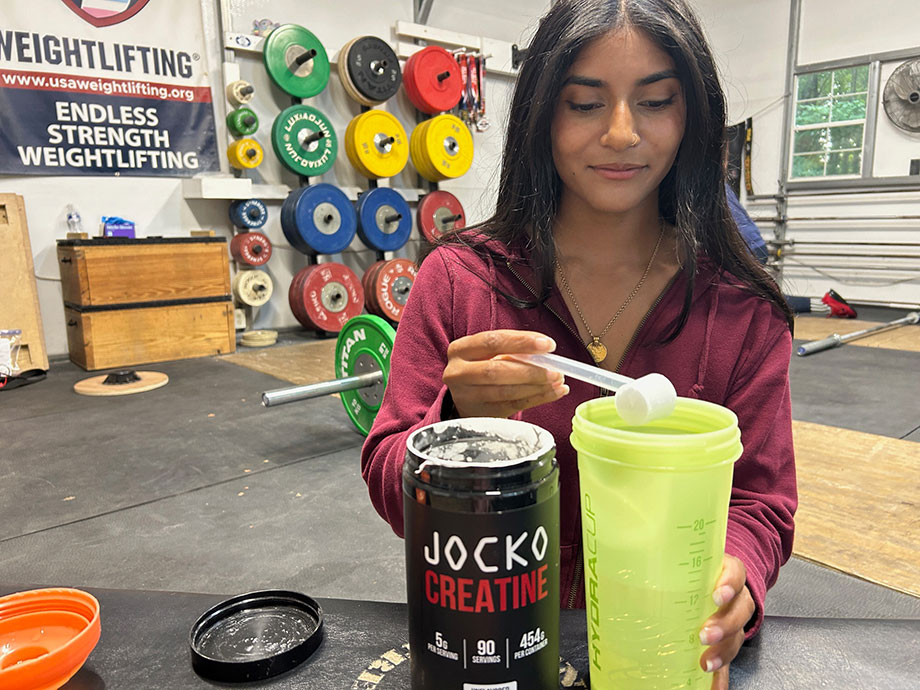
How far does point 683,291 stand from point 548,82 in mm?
316

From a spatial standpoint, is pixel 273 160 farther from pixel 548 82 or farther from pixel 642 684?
pixel 642 684

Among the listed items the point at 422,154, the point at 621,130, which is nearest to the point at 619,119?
the point at 621,130

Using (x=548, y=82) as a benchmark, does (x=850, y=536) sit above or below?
below

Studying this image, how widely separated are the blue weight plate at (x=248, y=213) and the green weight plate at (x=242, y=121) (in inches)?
17.3

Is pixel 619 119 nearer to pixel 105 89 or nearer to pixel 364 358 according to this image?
pixel 364 358

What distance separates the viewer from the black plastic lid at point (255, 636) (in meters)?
0.52

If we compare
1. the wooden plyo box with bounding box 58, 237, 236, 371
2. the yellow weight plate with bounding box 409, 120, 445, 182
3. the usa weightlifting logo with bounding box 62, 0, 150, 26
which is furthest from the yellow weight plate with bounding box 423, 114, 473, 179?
the usa weightlifting logo with bounding box 62, 0, 150, 26

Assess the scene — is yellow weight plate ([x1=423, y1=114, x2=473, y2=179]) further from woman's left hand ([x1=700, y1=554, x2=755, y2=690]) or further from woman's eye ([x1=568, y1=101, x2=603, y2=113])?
woman's left hand ([x1=700, y1=554, x2=755, y2=690])

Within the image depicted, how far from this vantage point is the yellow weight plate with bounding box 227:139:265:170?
415 cm

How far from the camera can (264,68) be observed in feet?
14.6

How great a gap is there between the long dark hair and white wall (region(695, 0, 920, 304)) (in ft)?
15.7

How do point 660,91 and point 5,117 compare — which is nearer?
point 660,91

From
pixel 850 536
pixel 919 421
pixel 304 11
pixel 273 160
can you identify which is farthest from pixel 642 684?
pixel 304 11

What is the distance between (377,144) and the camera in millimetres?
4676
